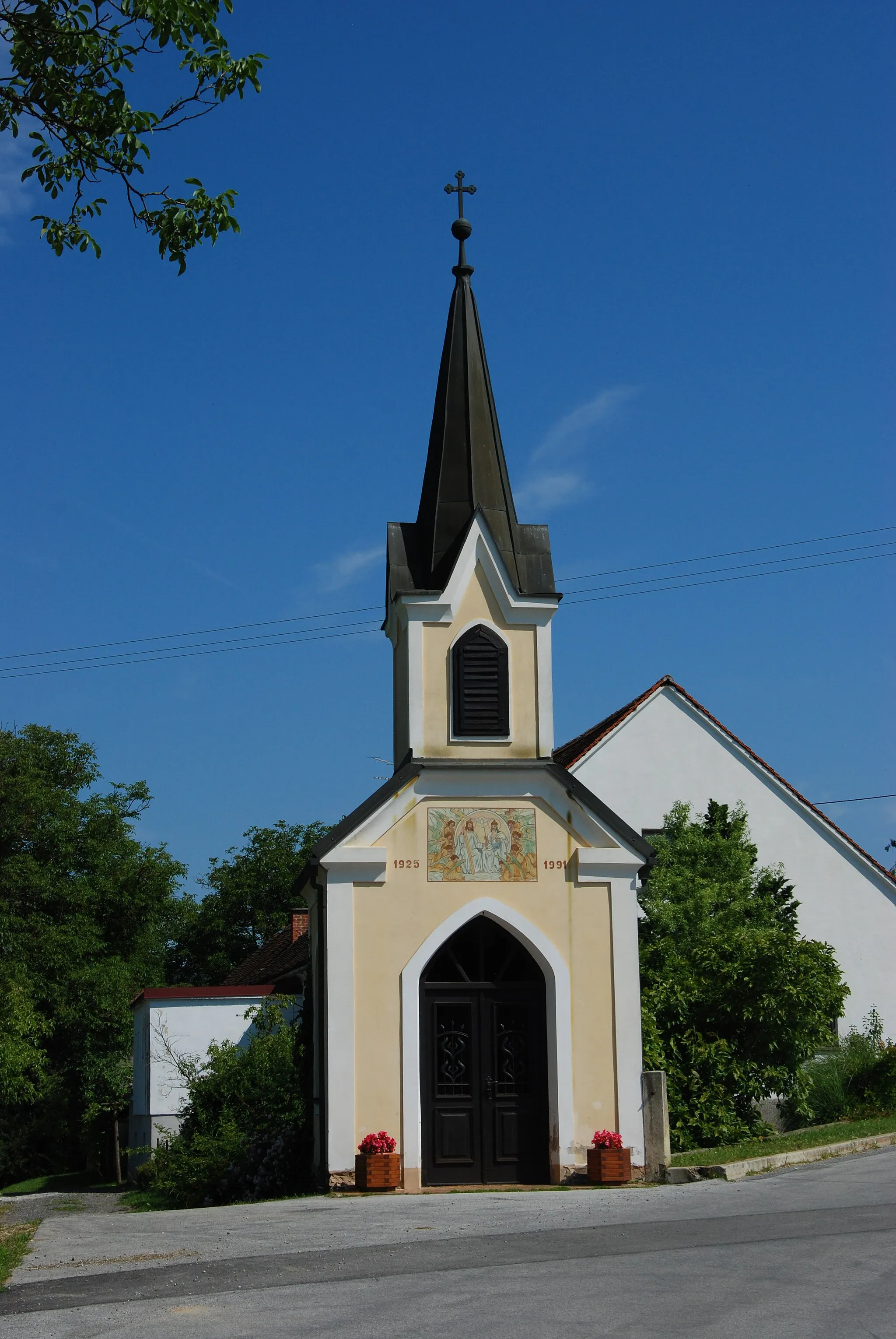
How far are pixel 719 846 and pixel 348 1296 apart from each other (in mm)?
17328

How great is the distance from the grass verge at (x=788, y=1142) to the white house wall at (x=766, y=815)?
9.04 metres

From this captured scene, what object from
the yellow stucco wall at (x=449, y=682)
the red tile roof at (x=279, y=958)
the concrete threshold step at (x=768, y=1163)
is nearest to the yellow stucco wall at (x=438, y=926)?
the yellow stucco wall at (x=449, y=682)

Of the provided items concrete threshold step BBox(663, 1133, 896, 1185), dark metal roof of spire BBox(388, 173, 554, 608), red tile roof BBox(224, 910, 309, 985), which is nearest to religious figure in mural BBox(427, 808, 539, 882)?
dark metal roof of spire BBox(388, 173, 554, 608)

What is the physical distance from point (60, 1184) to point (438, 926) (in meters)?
26.6

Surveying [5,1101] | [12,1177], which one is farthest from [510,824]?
[12,1177]

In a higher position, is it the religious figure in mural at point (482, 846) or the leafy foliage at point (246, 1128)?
the religious figure in mural at point (482, 846)

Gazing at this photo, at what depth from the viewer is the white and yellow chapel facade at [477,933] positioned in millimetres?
17250

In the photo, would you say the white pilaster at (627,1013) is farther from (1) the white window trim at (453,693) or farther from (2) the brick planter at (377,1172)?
(2) the brick planter at (377,1172)

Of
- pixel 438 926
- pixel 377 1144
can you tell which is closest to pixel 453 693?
pixel 438 926

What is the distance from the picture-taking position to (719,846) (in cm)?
2525

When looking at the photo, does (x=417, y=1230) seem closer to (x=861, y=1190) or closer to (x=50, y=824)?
(x=861, y=1190)

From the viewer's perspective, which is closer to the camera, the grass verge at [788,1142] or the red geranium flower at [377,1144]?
the red geranium flower at [377,1144]

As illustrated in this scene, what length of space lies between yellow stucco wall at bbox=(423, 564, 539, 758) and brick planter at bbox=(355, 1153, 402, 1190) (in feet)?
16.7

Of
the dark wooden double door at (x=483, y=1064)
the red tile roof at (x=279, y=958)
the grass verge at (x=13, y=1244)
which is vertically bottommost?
the grass verge at (x=13, y=1244)
